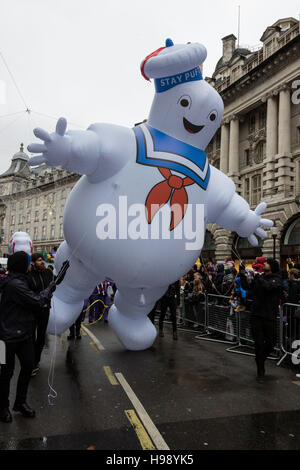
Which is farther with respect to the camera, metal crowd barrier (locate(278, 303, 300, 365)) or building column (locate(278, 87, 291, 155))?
building column (locate(278, 87, 291, 155))

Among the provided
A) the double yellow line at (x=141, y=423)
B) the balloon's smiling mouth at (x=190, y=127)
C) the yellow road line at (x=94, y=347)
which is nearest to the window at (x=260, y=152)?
the yellow road line at (x=94, y=347)

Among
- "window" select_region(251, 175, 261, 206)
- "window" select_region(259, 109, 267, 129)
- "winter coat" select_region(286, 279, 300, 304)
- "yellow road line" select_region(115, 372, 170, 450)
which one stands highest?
"window" select_region(259, 109, 267, 129)

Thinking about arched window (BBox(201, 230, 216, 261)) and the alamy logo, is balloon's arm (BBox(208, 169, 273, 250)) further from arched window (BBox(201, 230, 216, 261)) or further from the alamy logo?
arched window (BBox(201, 230, 216, 261))

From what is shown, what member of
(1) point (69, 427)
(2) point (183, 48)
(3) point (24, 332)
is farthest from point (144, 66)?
(1) point (69, 427)

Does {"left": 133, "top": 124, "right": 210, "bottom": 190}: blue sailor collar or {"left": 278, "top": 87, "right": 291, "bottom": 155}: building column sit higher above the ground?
{"left": 278, "top": 87, "right": 291, "bottom": 155}: building column

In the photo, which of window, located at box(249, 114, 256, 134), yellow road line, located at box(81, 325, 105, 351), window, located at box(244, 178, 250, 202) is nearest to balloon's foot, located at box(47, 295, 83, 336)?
yellow road line, located at box(81, 325, 105, 351)

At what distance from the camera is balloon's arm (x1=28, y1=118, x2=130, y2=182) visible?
3.75 metres

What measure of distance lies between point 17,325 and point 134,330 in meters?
1.80

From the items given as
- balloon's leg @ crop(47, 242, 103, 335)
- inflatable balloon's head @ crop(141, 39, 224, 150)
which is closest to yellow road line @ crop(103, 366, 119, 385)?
balloon's leg @ crop(47, 242, 103, 335)

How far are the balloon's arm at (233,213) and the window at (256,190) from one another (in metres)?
20.7

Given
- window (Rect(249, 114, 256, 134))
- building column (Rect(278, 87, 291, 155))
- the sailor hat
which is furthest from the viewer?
window (Rect(249, 114, 256, 134))

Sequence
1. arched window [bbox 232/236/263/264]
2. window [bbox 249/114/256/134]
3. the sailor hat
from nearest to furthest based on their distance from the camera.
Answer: the sailor hat → arched window [bbox 232/236/263/264] → window [bbox 249/114/256/134]

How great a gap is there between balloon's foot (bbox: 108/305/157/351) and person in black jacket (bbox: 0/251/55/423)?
1520 millimetres

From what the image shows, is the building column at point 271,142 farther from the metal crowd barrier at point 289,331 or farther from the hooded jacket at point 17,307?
the hooded jacket at point 17,307
